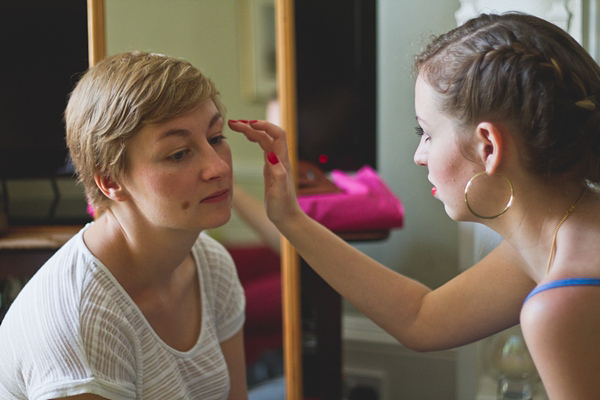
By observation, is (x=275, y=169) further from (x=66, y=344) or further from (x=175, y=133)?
(x=66, y=344)

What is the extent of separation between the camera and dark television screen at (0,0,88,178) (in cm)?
137

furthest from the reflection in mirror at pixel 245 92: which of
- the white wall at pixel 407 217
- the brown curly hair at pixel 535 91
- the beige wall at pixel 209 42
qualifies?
the brown curly hair at pixel 535 91

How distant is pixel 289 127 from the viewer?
1.72 metres

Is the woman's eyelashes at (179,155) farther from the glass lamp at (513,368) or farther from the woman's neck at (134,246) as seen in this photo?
the glass lamp at (513,368)

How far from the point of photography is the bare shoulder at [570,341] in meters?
0.85

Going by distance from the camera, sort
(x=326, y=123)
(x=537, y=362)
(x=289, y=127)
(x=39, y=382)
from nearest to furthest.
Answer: (x=537, y=362) → (x=39, y=382) → (x=289, y=127) → (x=326, y=123)

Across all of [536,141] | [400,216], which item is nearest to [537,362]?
[536,141]

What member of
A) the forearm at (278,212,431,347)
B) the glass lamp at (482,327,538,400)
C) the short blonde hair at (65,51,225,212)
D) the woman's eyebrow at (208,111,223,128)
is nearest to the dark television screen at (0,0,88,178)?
the short blonde hair at (65,51,225,212)

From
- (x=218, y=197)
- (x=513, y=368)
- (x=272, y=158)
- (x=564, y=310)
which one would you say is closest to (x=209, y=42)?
(x=272, y=158)

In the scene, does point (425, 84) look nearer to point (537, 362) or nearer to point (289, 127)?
point (537, 362)

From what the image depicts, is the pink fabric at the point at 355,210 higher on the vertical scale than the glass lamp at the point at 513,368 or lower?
higher

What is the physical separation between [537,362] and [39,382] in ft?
2.55

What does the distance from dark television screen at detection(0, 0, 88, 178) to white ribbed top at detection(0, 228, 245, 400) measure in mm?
380

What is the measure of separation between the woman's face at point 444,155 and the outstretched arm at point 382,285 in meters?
0.23
